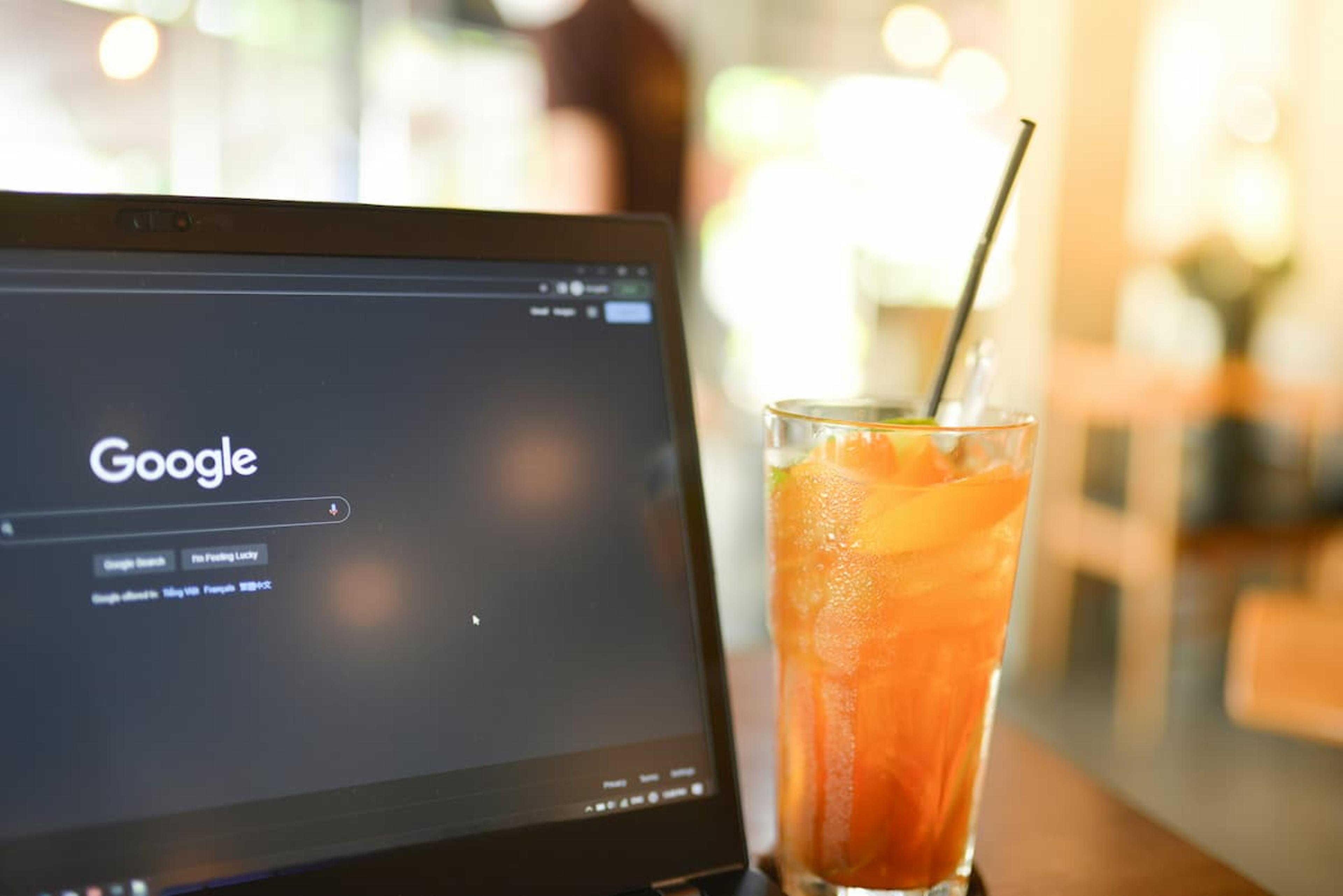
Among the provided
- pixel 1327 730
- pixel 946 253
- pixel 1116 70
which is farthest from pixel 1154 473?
pixel 1327 730

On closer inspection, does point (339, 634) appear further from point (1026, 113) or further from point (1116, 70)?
point (1116, 70)

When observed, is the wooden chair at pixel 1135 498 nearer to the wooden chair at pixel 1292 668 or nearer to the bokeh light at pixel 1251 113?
the bokeh light at pixel 1251 113

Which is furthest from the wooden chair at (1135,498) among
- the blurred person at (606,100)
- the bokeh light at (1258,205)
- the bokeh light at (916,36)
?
the blurred person at (606,100)

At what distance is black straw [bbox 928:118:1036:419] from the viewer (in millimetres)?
571

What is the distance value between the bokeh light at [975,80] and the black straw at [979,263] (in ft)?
8.02

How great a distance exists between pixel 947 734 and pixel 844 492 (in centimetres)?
14

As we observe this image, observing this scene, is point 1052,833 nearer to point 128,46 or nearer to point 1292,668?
point 1292,668

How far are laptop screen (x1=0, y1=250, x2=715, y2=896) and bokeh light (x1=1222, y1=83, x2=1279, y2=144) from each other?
3.11 m

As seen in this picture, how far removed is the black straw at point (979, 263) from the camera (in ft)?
1.87

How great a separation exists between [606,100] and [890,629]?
253cm

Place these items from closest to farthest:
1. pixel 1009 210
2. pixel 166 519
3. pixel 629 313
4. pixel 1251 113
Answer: pixel 166 519 < pixel 629 313 < pixel 1009 210 < pixel 1251 113

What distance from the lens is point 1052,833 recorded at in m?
0.67

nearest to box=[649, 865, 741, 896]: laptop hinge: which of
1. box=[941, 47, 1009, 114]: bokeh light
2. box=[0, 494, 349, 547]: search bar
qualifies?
box=[0, 494, 349, 547]: search bar

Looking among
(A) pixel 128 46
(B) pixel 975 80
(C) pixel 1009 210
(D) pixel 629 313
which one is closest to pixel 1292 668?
(D) pixel 629 313
